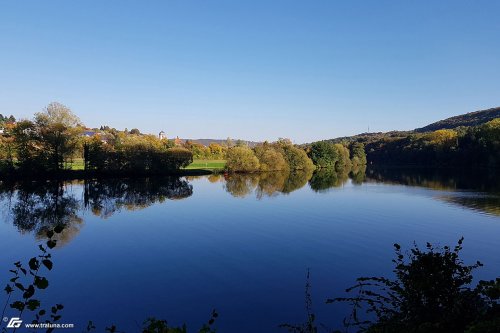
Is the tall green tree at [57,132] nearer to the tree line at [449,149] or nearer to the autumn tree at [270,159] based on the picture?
the autumn tree at [270,159]

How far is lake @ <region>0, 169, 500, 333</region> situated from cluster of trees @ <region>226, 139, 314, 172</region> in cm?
3635

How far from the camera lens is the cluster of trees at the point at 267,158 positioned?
257ft

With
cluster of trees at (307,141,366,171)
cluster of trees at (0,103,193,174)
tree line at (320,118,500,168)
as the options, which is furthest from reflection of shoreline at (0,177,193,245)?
tree line at (320,118,500,168)

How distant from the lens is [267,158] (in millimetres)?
83000

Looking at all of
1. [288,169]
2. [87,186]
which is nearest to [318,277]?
[87,186]

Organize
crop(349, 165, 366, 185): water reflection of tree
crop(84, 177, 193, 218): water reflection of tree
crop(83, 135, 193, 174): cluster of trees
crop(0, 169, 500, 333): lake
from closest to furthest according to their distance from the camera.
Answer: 1. crop(0, 169, 500, 333): lake
2. crop(84, 177, 193, 218): water reflection of tree
3. crop(83, 135, 193, 174): cluster of trees
4. crop(349, 165, 366, 185): water reflection of tree

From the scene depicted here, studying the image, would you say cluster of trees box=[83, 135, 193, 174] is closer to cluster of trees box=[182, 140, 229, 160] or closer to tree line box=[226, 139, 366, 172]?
tree line box=[226, 139, 366, 172]

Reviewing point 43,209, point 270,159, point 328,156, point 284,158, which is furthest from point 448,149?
point 43,209

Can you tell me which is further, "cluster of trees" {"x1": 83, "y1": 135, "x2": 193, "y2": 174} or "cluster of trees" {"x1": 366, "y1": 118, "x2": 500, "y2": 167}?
"cluster of trees" {"x1": 366, "y1": 118, "x2": 500, "y2": 167}

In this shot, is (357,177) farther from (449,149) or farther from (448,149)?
(448,149)

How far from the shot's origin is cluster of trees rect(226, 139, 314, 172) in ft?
257

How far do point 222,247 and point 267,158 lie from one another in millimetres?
62649

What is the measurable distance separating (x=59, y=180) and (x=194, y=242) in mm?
42383

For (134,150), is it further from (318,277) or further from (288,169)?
(318,277)
